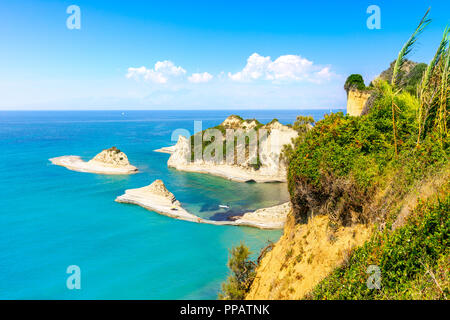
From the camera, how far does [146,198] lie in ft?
129

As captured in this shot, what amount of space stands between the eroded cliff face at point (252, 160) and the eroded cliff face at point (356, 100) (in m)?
20.8

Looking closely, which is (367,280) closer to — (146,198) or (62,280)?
(62,280)

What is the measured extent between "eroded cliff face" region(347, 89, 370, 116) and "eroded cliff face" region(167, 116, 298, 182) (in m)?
20.8

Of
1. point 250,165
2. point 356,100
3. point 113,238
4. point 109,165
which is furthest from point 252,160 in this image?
point 113,238

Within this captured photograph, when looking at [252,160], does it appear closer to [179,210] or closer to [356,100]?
[179,210]

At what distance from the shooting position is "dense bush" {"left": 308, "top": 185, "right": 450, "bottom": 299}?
6.25 m

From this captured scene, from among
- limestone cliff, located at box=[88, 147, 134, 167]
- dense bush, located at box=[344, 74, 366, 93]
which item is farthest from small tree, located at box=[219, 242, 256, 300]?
limestone cliff, located at box=[88, 147, 134, 167]

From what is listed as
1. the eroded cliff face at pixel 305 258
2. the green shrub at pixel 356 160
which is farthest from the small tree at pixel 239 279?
the green shrub at pixel 356 160

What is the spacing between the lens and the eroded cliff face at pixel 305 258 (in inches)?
442

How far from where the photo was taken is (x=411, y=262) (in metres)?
6.91

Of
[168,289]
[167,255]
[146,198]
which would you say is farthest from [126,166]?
[168,289]

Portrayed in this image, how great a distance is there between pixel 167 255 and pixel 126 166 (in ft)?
132

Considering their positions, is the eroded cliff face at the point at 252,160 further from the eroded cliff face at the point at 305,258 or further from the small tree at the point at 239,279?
the eroded cliff face at the point at 305,258
